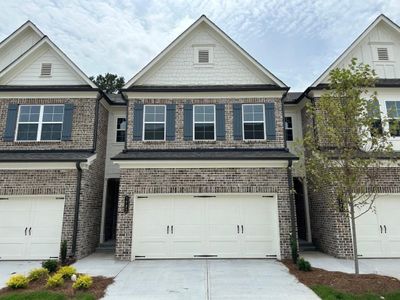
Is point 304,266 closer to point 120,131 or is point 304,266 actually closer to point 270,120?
point 270,120

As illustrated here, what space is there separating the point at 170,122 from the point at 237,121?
2867 mm

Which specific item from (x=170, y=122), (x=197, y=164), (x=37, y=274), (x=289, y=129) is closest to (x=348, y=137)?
(x=197, y=164)

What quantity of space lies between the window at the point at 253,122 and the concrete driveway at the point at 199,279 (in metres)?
4.96

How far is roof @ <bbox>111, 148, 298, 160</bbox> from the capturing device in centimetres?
1080

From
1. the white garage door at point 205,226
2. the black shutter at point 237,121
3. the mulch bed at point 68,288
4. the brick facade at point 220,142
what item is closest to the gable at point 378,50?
the brick facade at point 220,142

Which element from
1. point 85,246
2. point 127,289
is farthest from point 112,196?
point 127,289

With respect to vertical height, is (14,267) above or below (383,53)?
below

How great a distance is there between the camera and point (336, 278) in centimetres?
775

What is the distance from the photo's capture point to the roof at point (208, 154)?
425 inches

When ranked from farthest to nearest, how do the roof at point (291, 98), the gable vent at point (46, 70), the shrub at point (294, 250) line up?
1. the roof at point (291, 98)
2. the gable vent at point (46, 70)
3. the shrub at point (294, 250)

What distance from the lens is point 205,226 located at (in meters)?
10.9

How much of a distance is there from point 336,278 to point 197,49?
10464 mm

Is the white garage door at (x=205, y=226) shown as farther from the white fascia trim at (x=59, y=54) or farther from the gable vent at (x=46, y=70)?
the gable vent at (x=46, y=70)

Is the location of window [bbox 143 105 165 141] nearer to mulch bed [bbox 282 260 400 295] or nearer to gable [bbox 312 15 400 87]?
gable [bbox 312 15 400 87]
